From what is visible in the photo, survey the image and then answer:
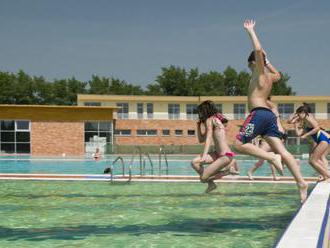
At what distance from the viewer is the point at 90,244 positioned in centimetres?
554

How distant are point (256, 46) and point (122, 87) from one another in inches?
3236

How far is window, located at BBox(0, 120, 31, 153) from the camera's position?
1740 inches

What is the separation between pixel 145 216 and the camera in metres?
7.60

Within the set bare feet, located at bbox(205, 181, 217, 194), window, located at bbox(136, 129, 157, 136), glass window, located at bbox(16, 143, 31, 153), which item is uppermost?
window, located at bbox(136, 129, 157, 136)

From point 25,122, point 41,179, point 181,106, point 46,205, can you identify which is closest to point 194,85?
point 181,106

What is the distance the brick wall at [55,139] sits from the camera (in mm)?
43688

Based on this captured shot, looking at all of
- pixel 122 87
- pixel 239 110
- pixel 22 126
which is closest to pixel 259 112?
pixel 22 126

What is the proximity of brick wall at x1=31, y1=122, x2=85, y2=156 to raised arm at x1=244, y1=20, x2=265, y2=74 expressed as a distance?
38.1 metres

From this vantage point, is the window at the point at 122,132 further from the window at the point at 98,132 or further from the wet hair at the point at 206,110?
the wet hair at the point at 206,110

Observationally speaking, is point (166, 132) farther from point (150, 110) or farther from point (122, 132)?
point (122, 132)

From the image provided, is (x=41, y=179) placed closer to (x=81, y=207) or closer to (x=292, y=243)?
(x=81, y=207)

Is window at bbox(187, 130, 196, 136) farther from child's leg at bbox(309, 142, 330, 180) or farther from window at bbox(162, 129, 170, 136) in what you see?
child's leg at bbox(309, 142, 330, 180)

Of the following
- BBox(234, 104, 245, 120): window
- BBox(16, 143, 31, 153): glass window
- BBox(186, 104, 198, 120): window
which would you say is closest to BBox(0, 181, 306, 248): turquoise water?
BBox(16, 143, 31, 153): glass window

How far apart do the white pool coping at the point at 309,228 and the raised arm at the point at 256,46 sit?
1768 mm
